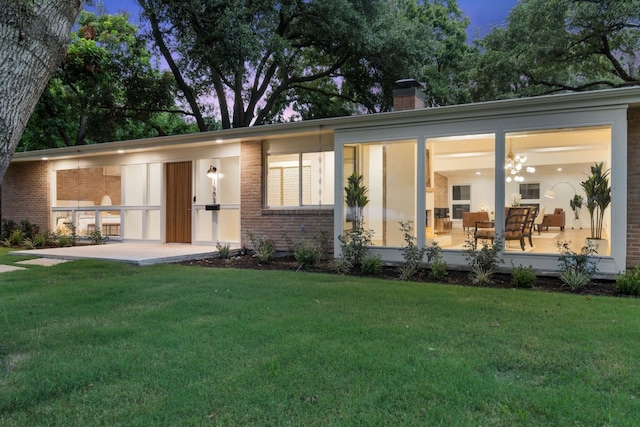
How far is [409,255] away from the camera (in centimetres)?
733

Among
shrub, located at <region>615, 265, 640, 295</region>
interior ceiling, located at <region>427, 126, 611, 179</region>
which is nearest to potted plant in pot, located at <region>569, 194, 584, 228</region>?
interior ceiling, located at <region>427, 126, 611, 179</region>

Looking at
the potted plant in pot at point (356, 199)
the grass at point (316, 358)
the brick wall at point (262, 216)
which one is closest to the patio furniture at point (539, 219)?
the grass at point (316, 358)

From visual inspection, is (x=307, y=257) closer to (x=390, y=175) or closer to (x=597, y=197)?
(x=390, y=175)

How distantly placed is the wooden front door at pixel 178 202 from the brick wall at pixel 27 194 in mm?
4555

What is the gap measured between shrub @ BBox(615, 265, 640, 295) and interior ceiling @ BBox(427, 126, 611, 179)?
6.00 feet

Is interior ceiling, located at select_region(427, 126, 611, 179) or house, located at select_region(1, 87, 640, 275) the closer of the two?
house, located at select_region(1, 87, 640, 275)

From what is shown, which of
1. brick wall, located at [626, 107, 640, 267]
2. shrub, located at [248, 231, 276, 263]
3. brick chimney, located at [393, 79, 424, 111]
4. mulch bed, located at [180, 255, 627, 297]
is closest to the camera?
mulch bed, located at [180, 255, 627, 297]

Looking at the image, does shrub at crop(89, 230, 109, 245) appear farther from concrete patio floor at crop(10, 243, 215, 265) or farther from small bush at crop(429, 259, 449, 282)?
small bush at crop(429, 259, 449, 282)

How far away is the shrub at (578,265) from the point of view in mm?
5875

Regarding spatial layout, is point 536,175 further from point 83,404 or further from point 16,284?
point 16,284

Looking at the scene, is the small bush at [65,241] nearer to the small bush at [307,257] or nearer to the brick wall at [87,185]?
the brick wall at [87,185]

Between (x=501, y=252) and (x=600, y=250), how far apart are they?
1397 millimetres

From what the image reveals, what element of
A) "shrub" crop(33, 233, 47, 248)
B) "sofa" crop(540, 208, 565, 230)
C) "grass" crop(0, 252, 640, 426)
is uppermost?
"sofa" crop(540, 208, 565, 230)

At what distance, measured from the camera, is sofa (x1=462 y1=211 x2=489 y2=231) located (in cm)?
804
